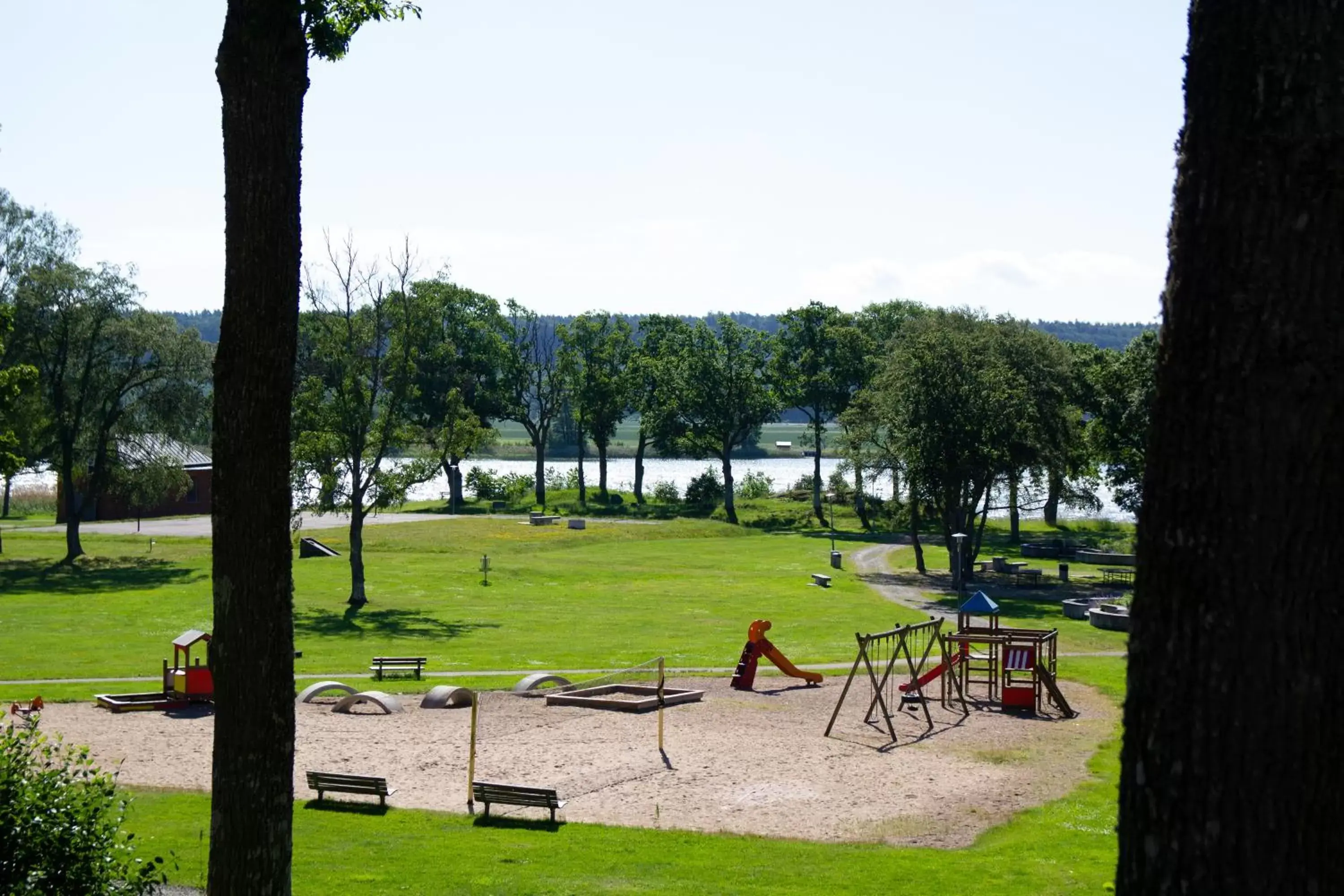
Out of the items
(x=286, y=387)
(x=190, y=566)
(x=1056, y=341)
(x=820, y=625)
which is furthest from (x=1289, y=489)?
(x=1056, y=341)

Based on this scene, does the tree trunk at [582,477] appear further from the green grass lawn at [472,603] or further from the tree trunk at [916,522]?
the tree trunk at [916,522]

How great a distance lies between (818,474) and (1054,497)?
1735cm

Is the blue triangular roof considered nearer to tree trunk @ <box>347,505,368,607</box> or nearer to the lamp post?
the lamp post

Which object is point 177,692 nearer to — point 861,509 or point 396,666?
point 396,666

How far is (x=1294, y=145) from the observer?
4191 millimetres

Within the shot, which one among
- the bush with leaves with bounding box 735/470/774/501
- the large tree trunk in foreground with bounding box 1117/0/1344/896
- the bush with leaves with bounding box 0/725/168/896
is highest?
the large tree trunk in foreground with bounding box 1117/0/1344/896

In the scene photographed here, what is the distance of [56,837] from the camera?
951 centimetres

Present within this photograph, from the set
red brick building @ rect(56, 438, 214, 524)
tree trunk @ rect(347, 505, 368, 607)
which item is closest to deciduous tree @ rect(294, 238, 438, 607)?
tree trunk @ rect(347, 505, 368, 607)

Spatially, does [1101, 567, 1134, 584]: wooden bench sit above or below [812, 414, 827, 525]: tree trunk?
below

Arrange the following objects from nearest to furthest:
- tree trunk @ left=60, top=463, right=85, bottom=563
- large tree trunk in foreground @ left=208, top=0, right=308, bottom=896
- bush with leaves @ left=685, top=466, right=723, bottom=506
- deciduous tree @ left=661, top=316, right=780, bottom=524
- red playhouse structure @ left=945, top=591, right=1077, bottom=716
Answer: large tree trunk in foreground @ left=208, top=0, right=308, bottom=896 → red playhouse structure @ left=945, top=591, right=1077, bottom=716 → tree trunk @ left=60, top=463, right=85, bottom=563 → deciduous tree @ left=661, top=316, right=780, bottom=524 → bush with leaves @ left=685, top=466, right=723, bottom=506

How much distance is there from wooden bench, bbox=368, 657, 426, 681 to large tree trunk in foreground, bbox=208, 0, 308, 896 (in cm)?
2332

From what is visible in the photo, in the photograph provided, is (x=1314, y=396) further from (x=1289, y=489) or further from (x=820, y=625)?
(x=820, y=625)

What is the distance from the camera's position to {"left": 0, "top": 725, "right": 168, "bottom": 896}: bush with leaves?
931cm

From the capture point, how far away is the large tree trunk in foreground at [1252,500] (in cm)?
412
